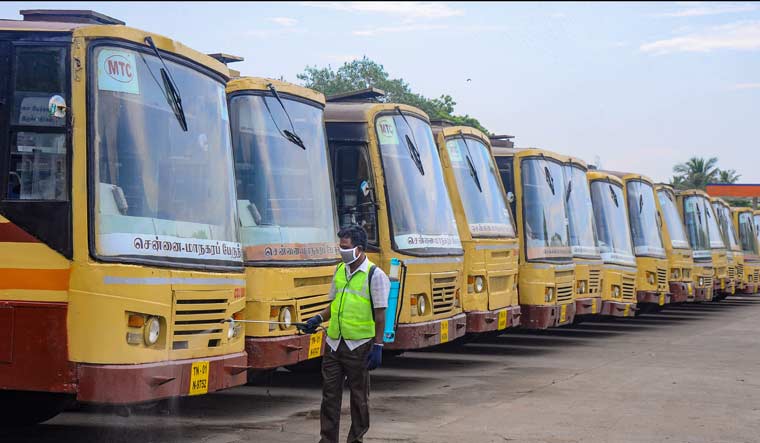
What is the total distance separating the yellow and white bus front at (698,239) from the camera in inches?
976

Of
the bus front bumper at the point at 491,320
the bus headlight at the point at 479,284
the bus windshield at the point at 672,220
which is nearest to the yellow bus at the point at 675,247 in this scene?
the bus windshield at the point at 672,220

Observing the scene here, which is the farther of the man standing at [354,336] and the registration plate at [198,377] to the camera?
the man standing at [354,336]

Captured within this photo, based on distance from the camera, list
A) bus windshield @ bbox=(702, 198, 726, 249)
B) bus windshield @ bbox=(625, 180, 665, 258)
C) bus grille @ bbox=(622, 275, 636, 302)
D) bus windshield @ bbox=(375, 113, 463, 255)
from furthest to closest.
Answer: bus windshield @ bbox=(702, 198, 726, 249) → bus windshield @ bbox=(625, 180, 665, 258) → bus grille @ bbox=(622, 275, 636, 302) → bus windshield @ bbox=(375, 113, 463, 255)

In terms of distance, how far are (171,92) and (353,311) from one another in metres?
2.03

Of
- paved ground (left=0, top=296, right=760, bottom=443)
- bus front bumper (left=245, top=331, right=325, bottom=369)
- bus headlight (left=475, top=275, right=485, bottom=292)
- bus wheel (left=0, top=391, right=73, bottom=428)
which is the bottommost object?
paved ground (left=0, top=296, right=760, bottom=443)

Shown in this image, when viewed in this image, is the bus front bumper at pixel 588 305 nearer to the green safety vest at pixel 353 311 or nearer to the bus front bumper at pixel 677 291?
the bus front bumper at pixel 677 291

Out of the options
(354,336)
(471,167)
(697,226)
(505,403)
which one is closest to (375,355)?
(354,336)

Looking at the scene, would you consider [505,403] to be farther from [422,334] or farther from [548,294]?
[548,294]

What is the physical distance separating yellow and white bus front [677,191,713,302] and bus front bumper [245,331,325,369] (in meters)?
16.2

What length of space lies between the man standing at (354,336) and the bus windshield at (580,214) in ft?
30.2

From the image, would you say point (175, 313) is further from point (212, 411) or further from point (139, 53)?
point (212, 411)

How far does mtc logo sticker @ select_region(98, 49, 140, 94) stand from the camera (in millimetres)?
7707

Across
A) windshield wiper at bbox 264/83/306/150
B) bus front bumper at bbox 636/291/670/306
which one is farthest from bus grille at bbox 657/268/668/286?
windshield wiper at bbox 264/83/306/150

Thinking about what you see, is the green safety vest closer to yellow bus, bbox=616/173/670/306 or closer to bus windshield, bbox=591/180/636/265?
bus windshield, bbox=591/180/636/265
